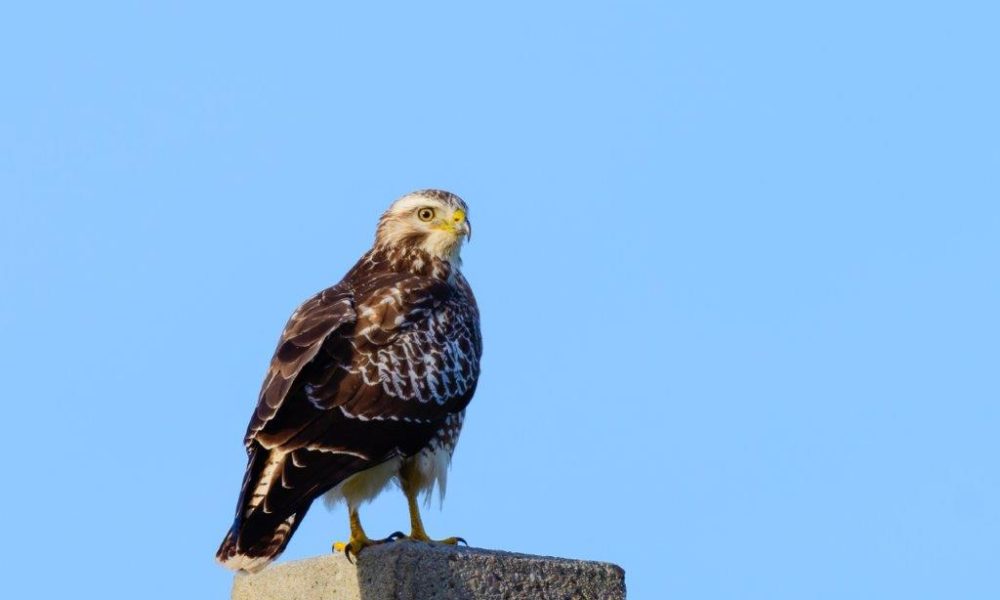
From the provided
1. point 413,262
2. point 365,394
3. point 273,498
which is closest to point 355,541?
point 273,498

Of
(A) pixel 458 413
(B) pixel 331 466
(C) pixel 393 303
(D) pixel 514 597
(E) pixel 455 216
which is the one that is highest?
(E) pixel 455 216

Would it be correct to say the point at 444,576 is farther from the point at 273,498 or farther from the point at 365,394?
the point at 365,394

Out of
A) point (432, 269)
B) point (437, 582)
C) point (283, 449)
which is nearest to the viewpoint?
point (437, 582)

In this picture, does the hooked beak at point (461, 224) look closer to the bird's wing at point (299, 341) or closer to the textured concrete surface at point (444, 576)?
the bird's wing at point (299, 341)

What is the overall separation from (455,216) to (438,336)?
1213 millimetres

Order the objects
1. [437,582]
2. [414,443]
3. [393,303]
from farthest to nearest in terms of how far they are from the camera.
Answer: [393,303], [414,443], [437,582]

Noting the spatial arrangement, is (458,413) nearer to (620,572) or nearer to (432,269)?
(432,269)

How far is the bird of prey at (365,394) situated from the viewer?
21.1 feet

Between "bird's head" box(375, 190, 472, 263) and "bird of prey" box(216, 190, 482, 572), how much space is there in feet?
0.03

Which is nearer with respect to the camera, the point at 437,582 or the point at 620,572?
the point at 437,582

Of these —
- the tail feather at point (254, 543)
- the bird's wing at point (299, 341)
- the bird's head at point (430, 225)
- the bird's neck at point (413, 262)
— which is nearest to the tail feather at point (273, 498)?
the tail feather at point (254, 543)

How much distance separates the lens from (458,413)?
25.3 feet

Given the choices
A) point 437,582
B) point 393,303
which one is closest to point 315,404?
point 393,303

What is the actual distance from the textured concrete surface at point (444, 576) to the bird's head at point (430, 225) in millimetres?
3124
